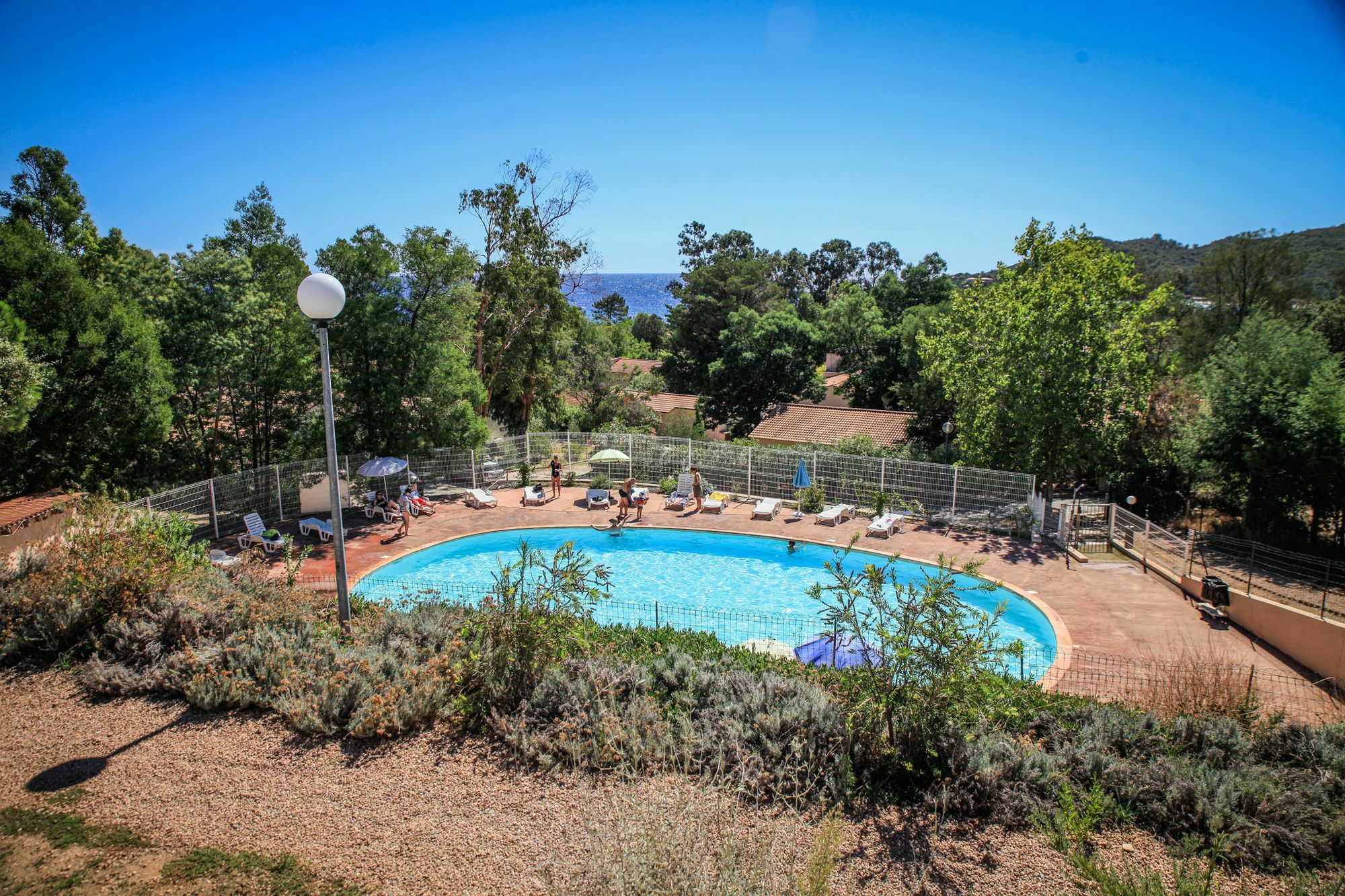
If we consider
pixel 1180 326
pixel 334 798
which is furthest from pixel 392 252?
pixel 1180 326

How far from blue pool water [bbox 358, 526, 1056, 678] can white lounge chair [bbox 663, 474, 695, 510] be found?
4.72ft

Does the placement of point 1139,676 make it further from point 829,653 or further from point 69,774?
point 69,774

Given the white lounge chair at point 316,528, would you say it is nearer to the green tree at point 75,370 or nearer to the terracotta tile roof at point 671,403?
the green tree at point 75,370

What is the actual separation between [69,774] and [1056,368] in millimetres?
19621

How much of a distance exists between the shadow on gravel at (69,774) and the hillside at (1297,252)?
29404 millimetres

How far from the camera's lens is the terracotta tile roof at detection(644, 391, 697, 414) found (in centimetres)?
4099

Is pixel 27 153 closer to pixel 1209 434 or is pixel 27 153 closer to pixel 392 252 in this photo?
pixel 392 252

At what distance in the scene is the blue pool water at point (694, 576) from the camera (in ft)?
42.2

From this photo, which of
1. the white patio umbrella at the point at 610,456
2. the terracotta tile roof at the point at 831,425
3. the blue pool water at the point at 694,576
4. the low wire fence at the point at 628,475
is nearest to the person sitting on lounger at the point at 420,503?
the low wire fence at the point at 628,475

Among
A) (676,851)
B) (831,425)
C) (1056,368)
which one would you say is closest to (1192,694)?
(676,851)

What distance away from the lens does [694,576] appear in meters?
16.3

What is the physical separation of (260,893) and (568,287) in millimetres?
26733

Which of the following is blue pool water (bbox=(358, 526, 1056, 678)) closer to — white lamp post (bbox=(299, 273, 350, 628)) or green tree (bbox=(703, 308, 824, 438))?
white lamp post (bbox=(299, 273, 350, 628))

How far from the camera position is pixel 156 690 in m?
7.41
